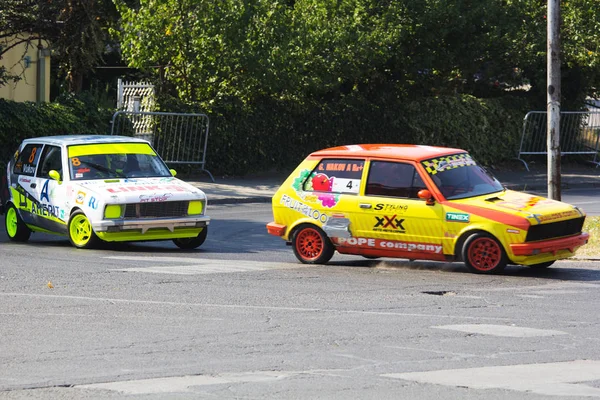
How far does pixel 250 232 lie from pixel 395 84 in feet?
45.7

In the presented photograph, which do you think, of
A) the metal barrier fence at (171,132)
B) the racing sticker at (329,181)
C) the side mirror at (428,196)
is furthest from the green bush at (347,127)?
the side mirror at (428,196)

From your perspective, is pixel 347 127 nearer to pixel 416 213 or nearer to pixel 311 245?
pixel 311 245

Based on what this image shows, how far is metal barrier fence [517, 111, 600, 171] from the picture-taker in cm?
3369

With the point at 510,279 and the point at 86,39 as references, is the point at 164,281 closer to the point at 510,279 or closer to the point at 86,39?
the point at 510,279

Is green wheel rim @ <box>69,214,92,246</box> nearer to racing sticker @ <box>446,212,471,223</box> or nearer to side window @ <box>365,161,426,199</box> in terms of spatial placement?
side window @ <box>365,161,426,199</box>

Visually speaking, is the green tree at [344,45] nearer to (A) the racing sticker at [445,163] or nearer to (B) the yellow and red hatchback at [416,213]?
(B) the yellow and red hatchback at [416,213]

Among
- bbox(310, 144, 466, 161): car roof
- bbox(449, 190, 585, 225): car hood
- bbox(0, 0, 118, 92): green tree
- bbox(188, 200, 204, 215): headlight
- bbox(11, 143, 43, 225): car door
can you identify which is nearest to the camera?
bbox(449, 190, 585, 225): car hood

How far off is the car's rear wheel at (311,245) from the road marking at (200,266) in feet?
0.59

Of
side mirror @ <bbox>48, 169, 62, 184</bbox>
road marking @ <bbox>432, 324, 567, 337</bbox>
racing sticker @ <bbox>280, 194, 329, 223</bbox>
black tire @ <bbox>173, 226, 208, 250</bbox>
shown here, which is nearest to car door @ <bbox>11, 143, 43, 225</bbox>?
side mirror @ <bbox>48, 169, 62, 184</bbox>

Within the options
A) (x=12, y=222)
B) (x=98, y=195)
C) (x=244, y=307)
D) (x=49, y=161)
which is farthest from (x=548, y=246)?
(x=12, y=222)

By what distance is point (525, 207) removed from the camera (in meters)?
13.7

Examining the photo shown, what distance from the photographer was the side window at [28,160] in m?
17.8

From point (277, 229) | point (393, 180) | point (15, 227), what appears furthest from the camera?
point (15, 227)

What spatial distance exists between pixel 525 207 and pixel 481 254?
2.49 ft
